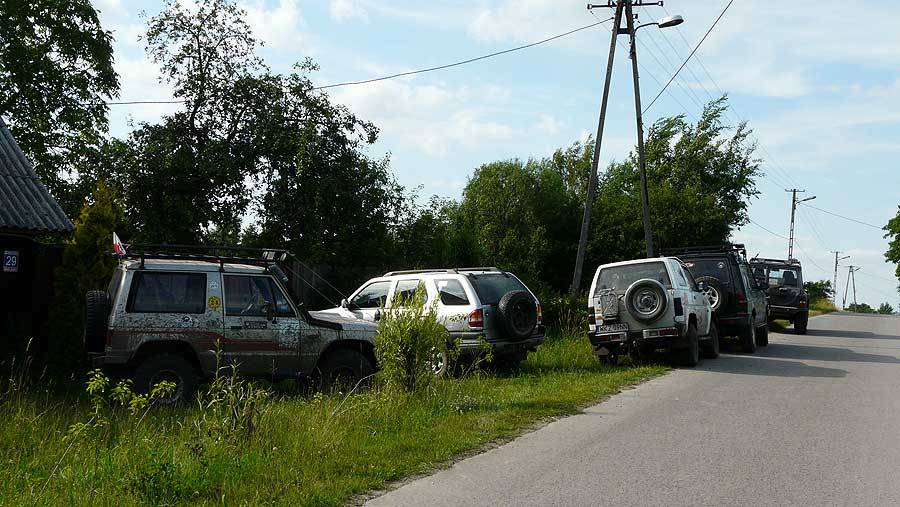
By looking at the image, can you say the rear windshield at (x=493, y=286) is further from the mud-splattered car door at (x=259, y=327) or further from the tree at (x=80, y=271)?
the tree at (x=80, y=271)

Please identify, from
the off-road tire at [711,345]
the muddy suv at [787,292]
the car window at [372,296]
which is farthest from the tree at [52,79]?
the muddy suv at [787,292]

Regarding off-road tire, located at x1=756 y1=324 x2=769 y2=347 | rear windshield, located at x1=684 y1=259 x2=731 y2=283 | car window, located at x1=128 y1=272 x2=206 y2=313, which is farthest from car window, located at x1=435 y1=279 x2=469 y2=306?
off-road tire, located at x1=756 y1=324 x2=769 y2=347

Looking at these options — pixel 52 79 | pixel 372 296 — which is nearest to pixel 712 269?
pixel 372 296

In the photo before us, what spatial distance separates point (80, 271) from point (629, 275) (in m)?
10.4

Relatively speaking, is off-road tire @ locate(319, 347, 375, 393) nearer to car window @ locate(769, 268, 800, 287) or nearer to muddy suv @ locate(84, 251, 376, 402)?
muddy suv @ locate(84, 251, 376, 402)

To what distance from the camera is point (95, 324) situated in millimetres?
9930

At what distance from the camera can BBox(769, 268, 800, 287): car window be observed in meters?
27.5

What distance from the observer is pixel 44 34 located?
76.9 ft

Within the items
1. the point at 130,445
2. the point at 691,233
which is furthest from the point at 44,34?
the point at 691,233

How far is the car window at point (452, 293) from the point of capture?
13.2 metres

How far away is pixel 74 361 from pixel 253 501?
9.68m

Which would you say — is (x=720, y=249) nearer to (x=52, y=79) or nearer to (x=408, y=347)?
(x=408, y=347)

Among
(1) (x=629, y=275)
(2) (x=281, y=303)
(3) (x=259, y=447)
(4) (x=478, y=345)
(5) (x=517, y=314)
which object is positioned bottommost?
(3) (x=259, y=447)

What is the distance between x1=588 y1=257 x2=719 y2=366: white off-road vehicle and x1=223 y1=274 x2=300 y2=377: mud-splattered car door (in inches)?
239
